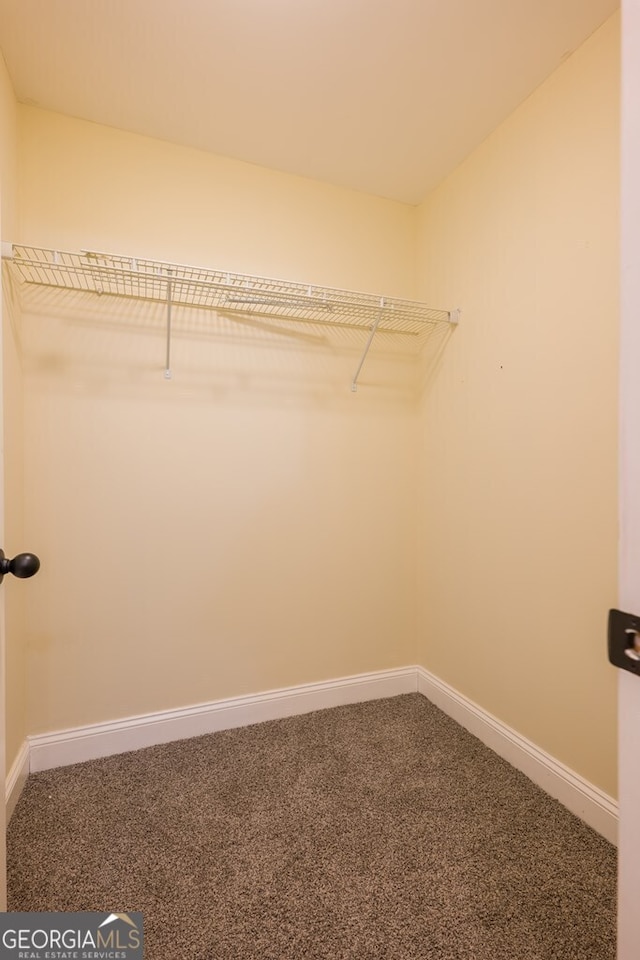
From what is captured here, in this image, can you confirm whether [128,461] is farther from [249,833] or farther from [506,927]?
[506,927]

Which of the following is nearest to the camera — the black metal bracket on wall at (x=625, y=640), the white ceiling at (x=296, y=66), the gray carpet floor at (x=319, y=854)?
the black metal bracket on wall at (x=625, y=640)

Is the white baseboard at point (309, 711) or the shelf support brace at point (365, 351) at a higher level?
the shelf support brace at point (365, 351)

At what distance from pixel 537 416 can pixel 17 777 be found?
7.42 ft

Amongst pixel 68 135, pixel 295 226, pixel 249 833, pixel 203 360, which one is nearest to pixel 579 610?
pixel 249 833

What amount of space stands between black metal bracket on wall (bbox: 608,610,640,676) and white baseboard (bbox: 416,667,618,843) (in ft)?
3.53

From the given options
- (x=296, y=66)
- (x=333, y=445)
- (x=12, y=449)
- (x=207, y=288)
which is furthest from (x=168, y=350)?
(x=296, y=66)

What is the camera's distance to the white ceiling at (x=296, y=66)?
1.27 m

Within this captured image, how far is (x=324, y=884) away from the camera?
46.1 inches

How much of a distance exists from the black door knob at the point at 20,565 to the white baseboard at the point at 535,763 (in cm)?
175

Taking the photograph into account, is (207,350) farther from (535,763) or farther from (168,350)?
(535,763)

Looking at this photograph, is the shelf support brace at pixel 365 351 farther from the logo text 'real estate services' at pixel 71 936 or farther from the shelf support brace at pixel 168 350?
the logo text 'real estate services' at pixel 71 936

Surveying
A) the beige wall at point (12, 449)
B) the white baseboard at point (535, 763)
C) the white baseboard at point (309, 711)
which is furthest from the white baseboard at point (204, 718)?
the white baseboard at point (535, 763)

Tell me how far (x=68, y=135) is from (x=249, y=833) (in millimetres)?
2602

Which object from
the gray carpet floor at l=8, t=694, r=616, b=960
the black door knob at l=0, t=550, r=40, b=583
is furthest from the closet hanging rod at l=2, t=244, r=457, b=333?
the gray carpet floor at l=8, t=694, r=616, b=960
